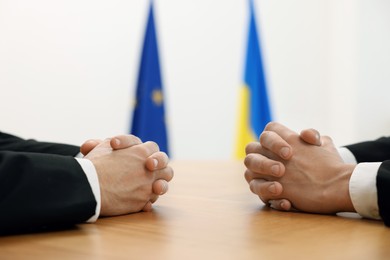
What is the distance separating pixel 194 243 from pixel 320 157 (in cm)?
52

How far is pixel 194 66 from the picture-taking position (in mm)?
5617

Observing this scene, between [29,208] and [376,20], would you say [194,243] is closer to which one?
[29,208]

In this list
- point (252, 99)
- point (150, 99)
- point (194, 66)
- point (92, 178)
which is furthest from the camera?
point (194, 66)

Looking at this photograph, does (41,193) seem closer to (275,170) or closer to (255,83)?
(275,170)

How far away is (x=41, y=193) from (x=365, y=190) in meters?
0.65

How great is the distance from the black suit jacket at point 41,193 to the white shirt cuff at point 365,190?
54cm

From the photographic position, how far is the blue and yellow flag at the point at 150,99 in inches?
186

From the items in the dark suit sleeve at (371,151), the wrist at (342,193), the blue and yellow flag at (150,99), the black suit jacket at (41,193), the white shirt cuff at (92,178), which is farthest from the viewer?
the blue and yellow flag at (150,99)

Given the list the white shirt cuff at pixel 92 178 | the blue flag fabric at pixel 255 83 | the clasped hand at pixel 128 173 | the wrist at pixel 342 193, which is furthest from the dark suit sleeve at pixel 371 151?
the blue flag fabric at pixel 255 83

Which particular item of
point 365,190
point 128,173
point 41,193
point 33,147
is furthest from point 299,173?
point 33,147

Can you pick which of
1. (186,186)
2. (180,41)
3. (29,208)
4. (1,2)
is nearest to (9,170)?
(29,208)

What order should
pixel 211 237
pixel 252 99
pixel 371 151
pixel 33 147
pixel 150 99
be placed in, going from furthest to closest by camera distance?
pixel 252 99, pixel 150 99, pixel 33 147, pixel 371 151, pixel 211 237

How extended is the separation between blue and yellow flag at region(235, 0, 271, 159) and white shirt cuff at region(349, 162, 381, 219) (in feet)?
11.9

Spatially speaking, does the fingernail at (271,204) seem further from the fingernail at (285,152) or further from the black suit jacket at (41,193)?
the black suit jacket at (41,193)
